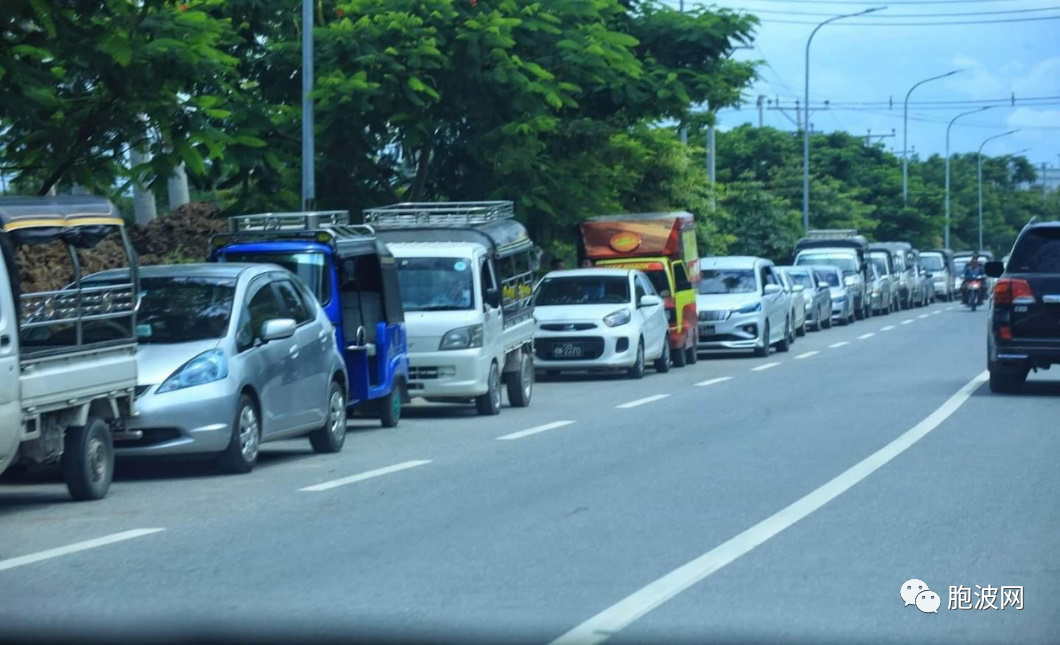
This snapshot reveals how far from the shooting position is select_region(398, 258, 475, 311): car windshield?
61.9ft

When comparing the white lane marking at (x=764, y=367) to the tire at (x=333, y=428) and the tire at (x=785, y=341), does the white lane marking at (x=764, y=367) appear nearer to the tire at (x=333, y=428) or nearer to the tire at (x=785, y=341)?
the tire at (x=785, y=341)

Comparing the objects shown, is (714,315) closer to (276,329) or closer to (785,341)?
(785,341)

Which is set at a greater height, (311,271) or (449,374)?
(311,271)

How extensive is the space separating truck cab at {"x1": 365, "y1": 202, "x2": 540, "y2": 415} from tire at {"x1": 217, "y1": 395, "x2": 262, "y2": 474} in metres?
5.19

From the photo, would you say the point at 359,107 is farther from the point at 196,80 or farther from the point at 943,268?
the point at 943,268

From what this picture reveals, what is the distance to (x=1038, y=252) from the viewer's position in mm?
19625

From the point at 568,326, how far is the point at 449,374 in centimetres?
656

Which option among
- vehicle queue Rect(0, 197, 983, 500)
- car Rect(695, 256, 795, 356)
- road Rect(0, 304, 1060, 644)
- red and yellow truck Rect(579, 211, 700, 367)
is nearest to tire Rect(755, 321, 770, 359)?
car Rect(695, 256, 795, 356)

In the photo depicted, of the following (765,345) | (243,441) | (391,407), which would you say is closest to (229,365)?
(243,441)

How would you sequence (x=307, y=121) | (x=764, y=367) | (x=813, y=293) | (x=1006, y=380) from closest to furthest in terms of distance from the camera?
1. (x=1006, y=380)
2. (x=307, y=121)
3. (x=764, y=367)
4. (x=813, y=293)

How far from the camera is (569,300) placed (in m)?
25.8

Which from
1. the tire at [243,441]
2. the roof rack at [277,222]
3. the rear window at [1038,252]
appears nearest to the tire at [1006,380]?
the rear window at [1038,252]

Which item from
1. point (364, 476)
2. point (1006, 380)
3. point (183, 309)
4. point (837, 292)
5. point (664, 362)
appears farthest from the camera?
point (837, 292)

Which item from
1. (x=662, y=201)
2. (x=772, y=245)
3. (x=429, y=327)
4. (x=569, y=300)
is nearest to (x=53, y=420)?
(x=429, y=327)
